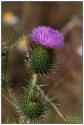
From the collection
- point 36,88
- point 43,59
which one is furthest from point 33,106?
point 43,59

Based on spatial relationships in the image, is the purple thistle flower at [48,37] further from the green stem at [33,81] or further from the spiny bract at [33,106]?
the spiny bract at [33,106]

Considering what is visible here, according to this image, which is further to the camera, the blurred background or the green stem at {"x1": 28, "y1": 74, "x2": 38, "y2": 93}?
the blurred background

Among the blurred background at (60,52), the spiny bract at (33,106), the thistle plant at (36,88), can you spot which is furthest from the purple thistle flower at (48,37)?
the blurred background at (60,52)

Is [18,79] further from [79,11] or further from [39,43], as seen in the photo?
[39,43]

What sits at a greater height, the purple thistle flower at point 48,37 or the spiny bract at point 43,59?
the purple thistle flower at point 48,37

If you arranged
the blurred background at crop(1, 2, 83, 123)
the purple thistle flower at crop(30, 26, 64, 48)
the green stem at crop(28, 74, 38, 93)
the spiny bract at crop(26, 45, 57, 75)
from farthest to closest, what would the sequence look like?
1. the blurred background at crop(1, 2, 83, 123)
2. the spiny bract at crop(26, 45, 57, 75)
3. the purple thistle flower at crop(30, 26, 64, 48)
4. the green stem at crop(28, 74, 38, 93)

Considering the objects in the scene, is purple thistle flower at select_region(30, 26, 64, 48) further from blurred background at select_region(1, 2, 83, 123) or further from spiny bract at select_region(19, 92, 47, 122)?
blurred background at select_region(1, 2, 83, 123)

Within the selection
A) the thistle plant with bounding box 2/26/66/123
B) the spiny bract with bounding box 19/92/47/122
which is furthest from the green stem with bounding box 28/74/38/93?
the spiny bract with bounding box 19/92/47/122

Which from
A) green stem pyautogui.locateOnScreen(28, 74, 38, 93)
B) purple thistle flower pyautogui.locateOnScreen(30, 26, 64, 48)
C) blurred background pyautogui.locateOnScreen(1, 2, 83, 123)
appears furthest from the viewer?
blurred background pyautogui.locateOnScreen(1, 2, 83, 123)
